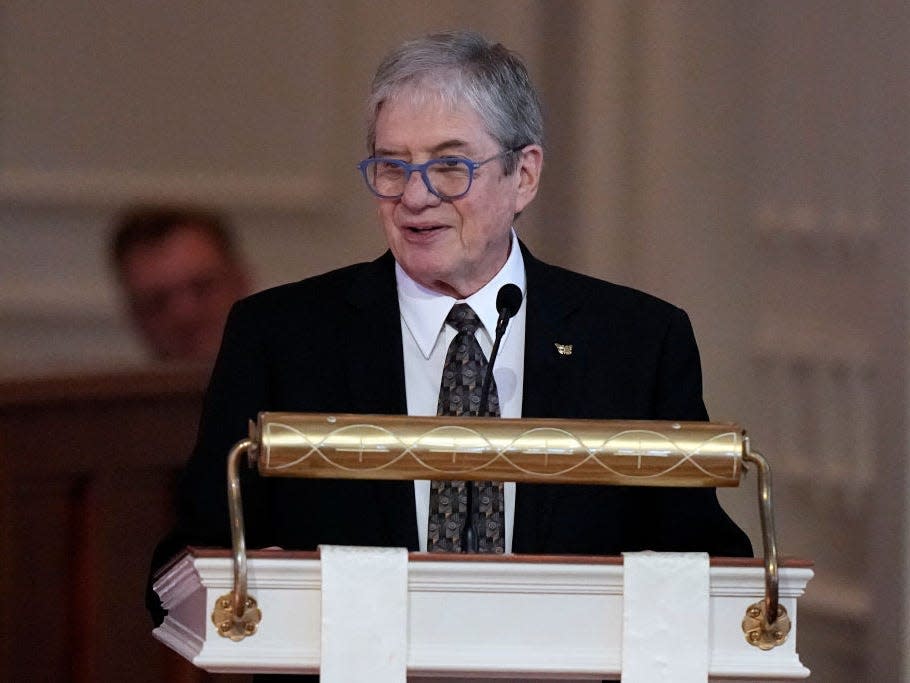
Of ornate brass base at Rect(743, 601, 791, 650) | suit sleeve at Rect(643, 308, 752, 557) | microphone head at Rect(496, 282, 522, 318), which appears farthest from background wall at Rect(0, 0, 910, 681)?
ornate brass base at Rect(743, 601, 791, 650)

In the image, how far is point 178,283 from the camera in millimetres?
3979

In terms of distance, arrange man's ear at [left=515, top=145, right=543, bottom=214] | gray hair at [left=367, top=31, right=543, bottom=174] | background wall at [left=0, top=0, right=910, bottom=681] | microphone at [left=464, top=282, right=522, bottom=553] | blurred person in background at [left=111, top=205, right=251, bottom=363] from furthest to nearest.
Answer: background wall at [left=0, top=0, right=910, bottom=681]
blurred person in background at [left=111, top=205, right=251, bottom=363]
man's ear at [left=515, top=145, right=543, bottom=214]
gray hair at [left=367, top=31, right=543, bottom=174]
microphone at [left=464, top=282, right=522, bottom=553]

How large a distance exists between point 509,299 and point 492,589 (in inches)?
18.2

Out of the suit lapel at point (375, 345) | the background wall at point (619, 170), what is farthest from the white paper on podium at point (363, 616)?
the background wall at point (619, 170)

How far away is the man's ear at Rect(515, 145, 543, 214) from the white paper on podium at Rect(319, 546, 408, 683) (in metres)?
0.83

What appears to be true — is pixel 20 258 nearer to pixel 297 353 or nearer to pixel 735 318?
pixel 735 318

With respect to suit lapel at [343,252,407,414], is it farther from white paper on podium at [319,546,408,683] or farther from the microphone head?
white paper on podium at [319,546,408,683]

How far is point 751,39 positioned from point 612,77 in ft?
1.28

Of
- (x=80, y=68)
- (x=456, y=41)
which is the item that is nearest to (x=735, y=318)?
(x=80, y=68)

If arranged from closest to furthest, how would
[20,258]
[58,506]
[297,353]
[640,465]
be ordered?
1. [640,465]
2. [297,353]
3. [58,506]
4. [20,258]

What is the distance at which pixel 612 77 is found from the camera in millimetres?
4727

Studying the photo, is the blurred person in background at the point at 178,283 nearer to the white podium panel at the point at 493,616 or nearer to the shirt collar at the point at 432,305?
the shirt collar at the point at 432,305

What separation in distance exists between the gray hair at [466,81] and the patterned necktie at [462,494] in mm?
275

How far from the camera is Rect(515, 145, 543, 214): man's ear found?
2.18 meters
